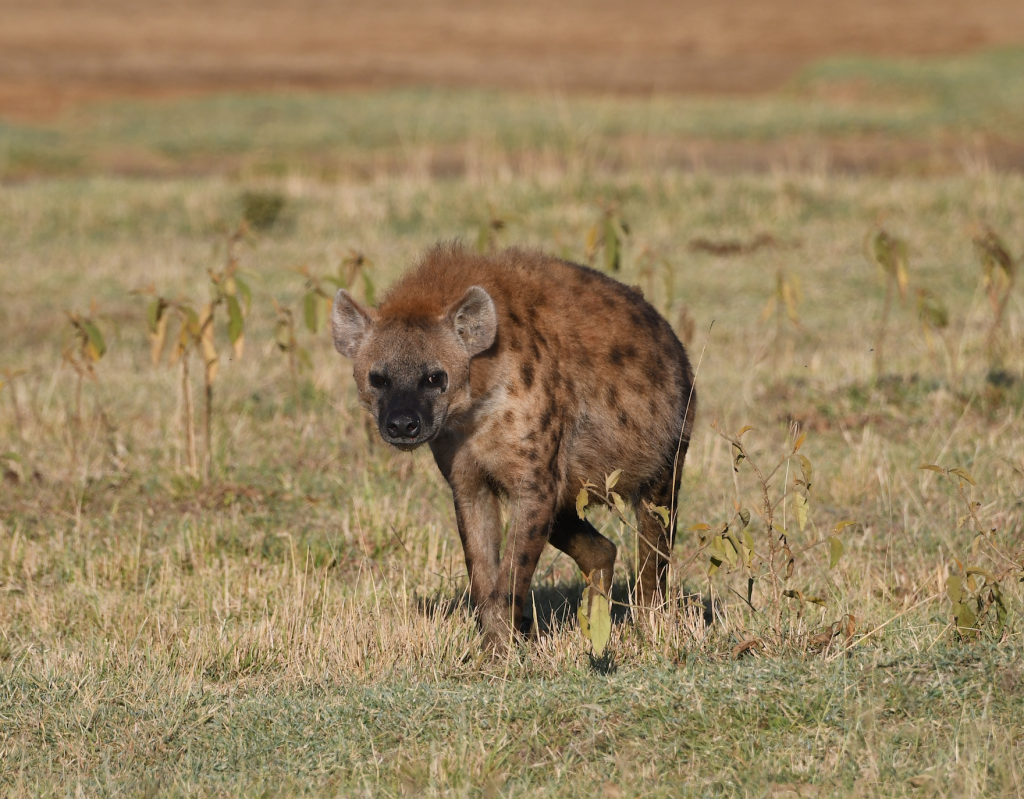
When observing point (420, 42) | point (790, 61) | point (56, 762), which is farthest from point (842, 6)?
point (56, 762)

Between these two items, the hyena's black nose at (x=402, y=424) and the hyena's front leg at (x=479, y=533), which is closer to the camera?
the hyena's black nose at (x=402, y=424)

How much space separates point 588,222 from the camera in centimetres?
1423

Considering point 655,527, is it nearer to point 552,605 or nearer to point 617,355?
point 552,605

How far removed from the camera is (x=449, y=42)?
4503 centimetres

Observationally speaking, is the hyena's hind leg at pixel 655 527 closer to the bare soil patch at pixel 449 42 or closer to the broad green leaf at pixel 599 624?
the broad green leaf at pixel 599 624

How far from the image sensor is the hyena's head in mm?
4887

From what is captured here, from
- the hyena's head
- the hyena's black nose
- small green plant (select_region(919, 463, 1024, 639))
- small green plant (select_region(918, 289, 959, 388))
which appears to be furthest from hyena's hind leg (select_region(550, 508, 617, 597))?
small green plant (select_region(918, 289, 959, 388))

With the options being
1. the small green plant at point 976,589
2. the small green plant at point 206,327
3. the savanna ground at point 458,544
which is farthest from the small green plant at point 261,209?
Result: the small green plant at point 976,589

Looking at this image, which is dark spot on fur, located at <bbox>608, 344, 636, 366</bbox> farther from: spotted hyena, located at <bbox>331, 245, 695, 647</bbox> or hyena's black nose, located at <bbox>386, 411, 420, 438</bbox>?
hyena's black nose, located at <bbox>386, 411, 420, 438</bbox>

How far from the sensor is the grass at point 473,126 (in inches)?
842

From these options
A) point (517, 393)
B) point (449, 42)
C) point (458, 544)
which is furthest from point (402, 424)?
point (449, 42)

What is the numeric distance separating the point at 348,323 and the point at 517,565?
1153mm

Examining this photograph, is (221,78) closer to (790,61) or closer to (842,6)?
(790,61)

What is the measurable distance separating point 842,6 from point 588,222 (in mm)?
38470
